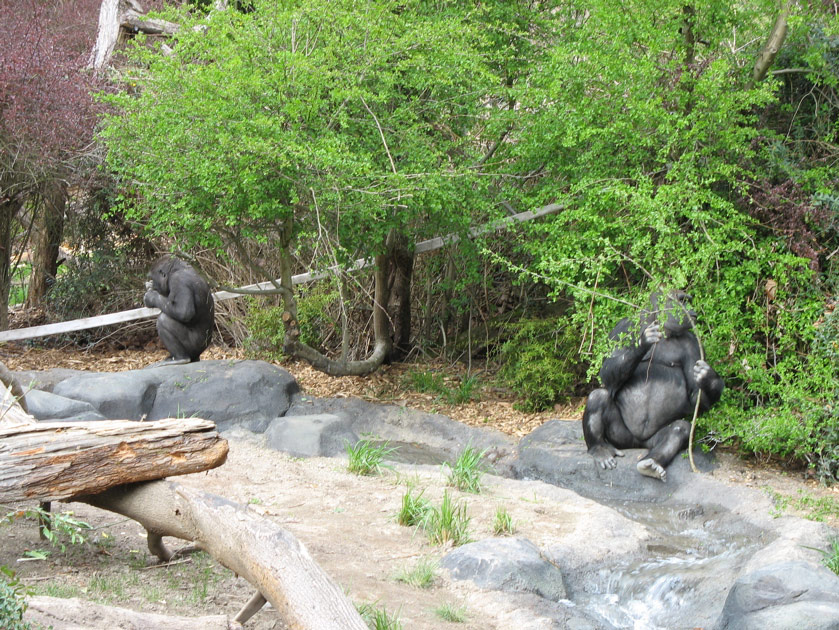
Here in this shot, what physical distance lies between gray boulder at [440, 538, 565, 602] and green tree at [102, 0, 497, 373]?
3226 millimetres

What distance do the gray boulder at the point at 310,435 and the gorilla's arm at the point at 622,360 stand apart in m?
2.37

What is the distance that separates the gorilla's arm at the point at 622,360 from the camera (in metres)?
7.05

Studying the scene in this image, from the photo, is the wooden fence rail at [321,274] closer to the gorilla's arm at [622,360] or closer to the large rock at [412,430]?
the large rock at [412,430]

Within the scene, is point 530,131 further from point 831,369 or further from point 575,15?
point 831,369

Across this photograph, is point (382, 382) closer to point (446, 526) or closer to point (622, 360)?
point (622, 360)

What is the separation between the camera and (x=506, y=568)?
466 centimetres

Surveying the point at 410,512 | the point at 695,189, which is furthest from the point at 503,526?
the point at 695,189

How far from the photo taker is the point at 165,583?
158 inches

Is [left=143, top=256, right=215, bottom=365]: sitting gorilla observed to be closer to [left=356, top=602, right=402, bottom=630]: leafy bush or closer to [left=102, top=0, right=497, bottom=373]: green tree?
[left=102, top=0, right=497, bottom=373]: green tree

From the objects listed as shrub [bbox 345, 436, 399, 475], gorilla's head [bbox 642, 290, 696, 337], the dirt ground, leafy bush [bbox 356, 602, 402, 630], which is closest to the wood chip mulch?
the dirt ground

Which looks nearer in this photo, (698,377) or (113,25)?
(698,377)

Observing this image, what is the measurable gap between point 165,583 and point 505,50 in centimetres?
623

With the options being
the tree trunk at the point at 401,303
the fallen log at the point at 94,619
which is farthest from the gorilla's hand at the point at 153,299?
the fallen log at the point at 94,619

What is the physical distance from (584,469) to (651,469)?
1.91 ft
